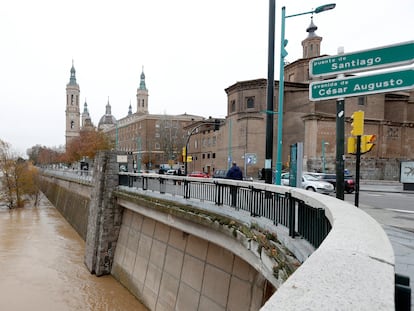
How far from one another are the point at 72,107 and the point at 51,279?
113484mm

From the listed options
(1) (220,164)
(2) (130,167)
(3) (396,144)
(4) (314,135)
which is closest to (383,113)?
(3) (396,144)

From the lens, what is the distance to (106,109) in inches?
5797

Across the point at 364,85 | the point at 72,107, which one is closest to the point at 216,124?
the point at 364,85

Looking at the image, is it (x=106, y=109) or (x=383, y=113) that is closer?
(x=383, y=113)

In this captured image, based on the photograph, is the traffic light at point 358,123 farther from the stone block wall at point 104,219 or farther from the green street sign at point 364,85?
the stone block wall at point 104,219

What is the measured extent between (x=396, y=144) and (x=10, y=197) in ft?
193

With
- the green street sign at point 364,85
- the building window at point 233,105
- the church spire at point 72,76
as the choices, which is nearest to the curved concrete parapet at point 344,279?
the green street sign at point 364,85

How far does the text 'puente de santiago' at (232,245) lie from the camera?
5.23 feet

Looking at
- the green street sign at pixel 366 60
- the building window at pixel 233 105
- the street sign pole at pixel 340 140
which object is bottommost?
the street sign pole at pixel 340 140

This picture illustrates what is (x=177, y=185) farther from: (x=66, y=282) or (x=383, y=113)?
(x=383, y=113)

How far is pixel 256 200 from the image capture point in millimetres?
6660

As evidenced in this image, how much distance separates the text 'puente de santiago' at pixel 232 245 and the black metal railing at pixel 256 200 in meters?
0.02

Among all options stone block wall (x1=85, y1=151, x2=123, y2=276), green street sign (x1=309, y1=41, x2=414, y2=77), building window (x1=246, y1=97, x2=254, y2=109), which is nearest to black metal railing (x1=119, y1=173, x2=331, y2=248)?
green street sign (x1=309, y1=41, x2=414, y2=77)

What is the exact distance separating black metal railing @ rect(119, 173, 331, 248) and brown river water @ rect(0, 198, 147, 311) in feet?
15.0
